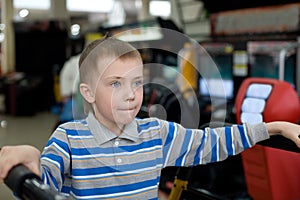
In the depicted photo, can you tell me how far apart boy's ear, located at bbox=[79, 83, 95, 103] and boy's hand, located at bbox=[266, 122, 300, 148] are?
523 mm

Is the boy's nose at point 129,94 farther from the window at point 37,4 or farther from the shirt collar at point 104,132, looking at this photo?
the window at point 37,4

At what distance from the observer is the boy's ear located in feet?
3.21

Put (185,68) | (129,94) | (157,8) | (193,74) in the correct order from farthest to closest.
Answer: (157,8)
(193,74)
(185,68)
(129,94)

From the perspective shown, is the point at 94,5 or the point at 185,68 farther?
the point at 94,5

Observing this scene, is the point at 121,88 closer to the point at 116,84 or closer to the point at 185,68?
the point at 116,84

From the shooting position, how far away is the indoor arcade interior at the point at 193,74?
146 cm

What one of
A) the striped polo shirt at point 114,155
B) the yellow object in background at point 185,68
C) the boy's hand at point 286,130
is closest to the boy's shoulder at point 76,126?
the striped polo shirt at point 114,155

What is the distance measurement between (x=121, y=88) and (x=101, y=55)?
0.09 m

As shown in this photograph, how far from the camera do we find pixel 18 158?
0.72m

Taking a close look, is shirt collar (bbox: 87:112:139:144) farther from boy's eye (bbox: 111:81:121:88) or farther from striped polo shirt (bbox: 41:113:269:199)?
boy's eye (bbox: 111:81:121:88)

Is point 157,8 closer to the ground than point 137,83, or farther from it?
farther from it

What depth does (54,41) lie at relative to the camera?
10812 millimetres

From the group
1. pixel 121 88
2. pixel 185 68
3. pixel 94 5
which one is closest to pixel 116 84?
pixel 121 88

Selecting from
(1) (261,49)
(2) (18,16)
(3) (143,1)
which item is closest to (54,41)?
(2) (18,16)
